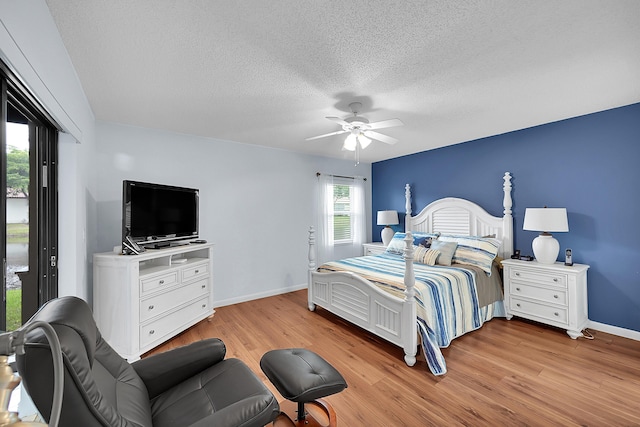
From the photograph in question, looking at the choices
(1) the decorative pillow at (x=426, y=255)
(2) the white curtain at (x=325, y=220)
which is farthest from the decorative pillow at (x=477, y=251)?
(2) the white curtain at (x=325, y=220)

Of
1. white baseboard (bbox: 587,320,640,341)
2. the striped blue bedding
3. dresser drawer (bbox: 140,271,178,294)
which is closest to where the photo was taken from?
the striped blue bedding

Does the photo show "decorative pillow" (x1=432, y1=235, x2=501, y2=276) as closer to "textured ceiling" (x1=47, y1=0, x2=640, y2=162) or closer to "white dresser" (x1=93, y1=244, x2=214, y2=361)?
"textured ceiling" (x1=47, y1=0, x2=640, y2=162)

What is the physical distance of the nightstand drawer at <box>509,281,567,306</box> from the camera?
298 centimetres

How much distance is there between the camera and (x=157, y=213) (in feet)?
9.84

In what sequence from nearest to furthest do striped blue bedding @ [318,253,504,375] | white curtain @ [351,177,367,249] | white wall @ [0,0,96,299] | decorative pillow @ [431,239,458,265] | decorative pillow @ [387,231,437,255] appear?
white wall @ [0,0,96,299] < striped blue bedding @ [318,253,504,375] < decorative pillow @ [431,239,458,265] < decorative pillow @ [387,231,437,255] < white curtain @ [351,177,367,249]

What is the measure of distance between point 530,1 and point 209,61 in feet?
6.46

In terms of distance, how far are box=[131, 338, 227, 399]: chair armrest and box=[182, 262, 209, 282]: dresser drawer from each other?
1.52 m

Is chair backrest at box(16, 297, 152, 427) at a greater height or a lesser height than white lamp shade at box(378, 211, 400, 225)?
lesser

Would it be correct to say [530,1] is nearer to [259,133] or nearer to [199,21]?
[199,21]

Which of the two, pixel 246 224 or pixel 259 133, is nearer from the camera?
pixel 259 133

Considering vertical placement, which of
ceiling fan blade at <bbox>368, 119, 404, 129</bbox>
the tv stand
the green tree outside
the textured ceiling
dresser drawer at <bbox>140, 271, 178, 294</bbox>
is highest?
the textured ceiling

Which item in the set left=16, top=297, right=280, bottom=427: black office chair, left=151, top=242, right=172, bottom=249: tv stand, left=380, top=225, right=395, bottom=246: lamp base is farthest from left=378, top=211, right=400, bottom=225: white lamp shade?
left=16, top=297, right=280, bottom=427: black office chair

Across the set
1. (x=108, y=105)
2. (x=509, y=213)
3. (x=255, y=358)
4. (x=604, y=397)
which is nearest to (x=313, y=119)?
(x=108, y=105)

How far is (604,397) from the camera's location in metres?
1.99
